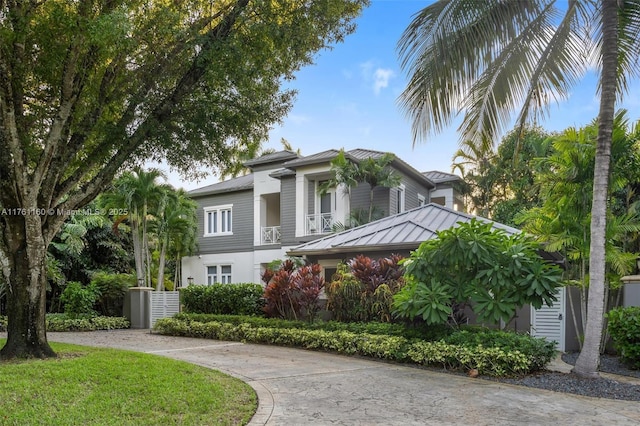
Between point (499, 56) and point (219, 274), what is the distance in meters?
19.3

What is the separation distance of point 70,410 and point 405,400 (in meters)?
4.22

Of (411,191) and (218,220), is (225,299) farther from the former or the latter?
(411,191)

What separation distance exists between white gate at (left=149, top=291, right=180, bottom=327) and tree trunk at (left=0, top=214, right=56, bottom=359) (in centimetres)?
985

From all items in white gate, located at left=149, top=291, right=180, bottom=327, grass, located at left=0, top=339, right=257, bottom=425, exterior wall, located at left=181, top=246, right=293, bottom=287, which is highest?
exterior wall, located at left=181, top=246, right=293, bottom=287

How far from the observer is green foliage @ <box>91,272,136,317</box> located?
19312 mm

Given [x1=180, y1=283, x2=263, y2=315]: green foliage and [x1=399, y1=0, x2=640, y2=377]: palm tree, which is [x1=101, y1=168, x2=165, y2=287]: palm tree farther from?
[x1=399, y1=0, x2=640, y2=377]: palm tree

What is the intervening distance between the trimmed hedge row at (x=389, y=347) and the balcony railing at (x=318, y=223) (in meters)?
8.10

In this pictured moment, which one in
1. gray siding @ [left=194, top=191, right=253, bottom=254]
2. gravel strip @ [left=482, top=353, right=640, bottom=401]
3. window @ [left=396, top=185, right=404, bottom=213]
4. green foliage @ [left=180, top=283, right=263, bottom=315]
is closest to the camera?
gravel strip @ [left=482, top=353, right=640, bottom=401]


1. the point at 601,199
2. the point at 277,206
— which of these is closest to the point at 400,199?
the point at 277,206

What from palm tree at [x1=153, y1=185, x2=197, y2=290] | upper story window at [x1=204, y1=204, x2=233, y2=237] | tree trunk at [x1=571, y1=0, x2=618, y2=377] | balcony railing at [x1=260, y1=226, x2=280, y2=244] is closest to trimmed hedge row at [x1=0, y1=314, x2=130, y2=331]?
palm tree at [x1=153, y1=185, x2=197, y2=290]

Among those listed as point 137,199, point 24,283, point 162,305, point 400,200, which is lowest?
point 162,305

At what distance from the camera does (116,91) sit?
404 inches

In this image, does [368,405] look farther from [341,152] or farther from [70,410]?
[341,152]

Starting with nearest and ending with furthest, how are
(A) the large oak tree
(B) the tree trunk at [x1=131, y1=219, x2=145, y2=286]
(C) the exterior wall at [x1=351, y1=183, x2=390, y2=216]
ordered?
(A) the large oak tree → (B) the tree trunk at [x1=131, y1=219, x2=145, y2=286] → (C) the exterior wall at [x1=351, y1=183, x2=390, y2=216]
